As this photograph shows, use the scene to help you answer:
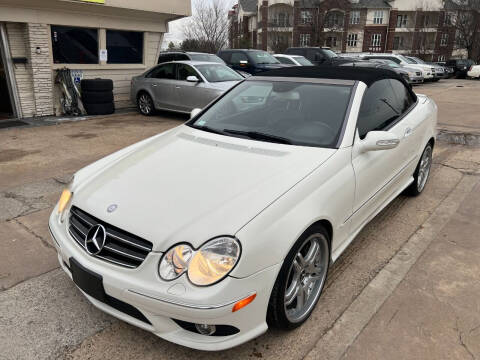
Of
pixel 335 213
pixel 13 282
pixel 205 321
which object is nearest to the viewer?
→ pixel 205 321

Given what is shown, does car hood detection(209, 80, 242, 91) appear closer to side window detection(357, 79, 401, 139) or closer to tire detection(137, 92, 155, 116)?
tire detection(137, 92, 155, 116)

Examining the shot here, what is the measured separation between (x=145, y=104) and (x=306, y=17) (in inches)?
1874

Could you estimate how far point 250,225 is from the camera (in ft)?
6.89

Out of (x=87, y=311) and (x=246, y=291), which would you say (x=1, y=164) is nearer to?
(x=87, y=311)

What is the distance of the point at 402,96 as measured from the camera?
428 cm

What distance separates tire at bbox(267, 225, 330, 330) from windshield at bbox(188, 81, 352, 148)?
78cm

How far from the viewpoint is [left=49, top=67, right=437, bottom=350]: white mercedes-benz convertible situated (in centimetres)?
204

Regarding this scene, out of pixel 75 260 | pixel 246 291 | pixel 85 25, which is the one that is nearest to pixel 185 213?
pixel 246 291

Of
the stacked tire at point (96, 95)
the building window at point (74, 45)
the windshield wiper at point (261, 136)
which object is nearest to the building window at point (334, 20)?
the building window at point (74, 45)

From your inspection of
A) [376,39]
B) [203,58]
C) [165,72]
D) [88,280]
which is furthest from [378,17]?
[88,280]

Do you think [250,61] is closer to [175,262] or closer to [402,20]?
[175,262]

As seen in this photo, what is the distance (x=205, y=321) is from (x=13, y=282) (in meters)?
1.90

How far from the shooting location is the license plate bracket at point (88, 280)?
219 centimetres

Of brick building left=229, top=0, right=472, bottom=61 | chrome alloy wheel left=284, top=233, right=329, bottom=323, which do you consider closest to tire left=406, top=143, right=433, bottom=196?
chrome alloy wheel left=284, top=233, right=329, bottom=323
